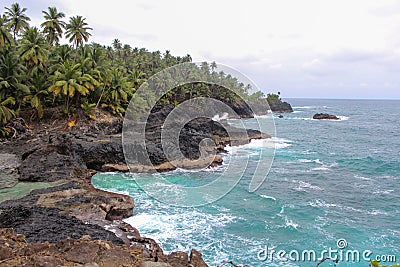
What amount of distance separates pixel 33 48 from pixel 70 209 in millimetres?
23054

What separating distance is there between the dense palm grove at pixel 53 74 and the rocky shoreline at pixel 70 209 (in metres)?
3.88

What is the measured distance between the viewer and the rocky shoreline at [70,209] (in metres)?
9.78

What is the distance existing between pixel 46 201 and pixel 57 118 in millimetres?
22639

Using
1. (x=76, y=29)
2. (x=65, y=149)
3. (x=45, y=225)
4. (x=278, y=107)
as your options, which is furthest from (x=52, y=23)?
(x=278, y=107)

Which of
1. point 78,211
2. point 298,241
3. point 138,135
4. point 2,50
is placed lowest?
point 298,241

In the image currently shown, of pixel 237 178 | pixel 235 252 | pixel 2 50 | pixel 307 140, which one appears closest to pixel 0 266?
pixel 235 252

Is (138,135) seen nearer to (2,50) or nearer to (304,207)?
(2,50)

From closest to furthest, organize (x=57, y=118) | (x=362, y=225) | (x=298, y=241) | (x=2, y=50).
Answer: (x=298, y=241) → (x=362, y=225) → (x=2, y=50) → (x=57, y=118)

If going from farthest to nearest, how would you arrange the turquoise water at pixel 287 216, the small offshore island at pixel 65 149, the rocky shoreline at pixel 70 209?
the turquoise water at pixel 287 216 → the small offshore island at pixel 65 149 → the rocky shoreline at pixel 70 209

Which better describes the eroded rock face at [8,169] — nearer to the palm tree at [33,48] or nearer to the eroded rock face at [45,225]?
the eroded rock face at [45,225]

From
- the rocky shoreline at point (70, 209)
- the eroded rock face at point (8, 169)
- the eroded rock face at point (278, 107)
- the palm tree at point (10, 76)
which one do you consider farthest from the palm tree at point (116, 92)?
the eroded rock face at point (278, 107)

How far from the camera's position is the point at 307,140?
47.8 meters

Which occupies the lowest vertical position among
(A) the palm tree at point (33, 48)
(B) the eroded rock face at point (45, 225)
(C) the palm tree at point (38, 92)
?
(B) the eroded rock face at point (45, 225)

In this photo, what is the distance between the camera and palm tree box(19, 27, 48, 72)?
1238 inches
